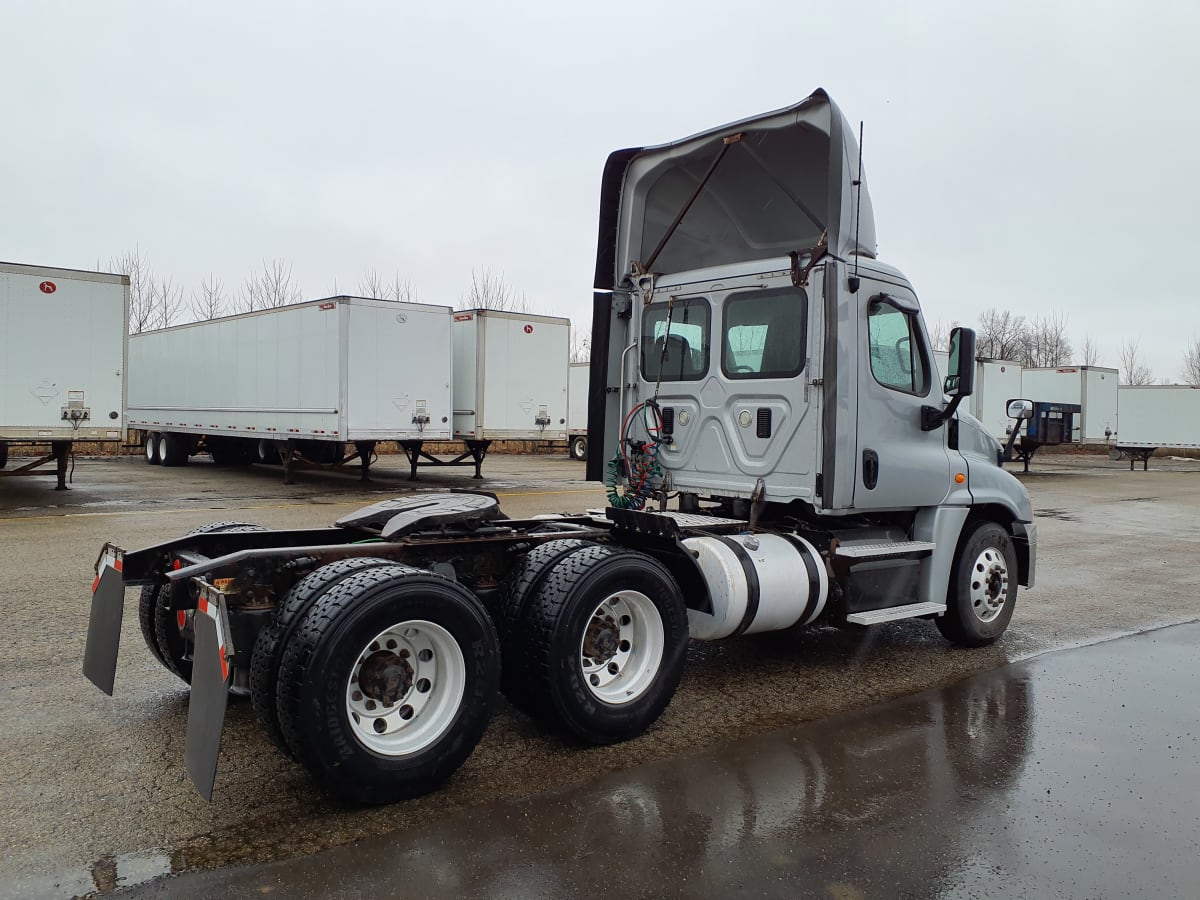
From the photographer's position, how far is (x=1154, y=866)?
3.47m

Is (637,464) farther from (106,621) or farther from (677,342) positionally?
(106,621)

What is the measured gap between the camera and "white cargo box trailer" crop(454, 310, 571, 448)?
19.1 metres

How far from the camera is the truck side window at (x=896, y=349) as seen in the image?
6.06 meters

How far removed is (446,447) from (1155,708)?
98.7 feet

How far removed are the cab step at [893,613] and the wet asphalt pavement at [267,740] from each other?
0.39 meters

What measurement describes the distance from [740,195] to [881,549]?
8.83ft

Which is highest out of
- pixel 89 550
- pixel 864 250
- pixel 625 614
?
pixel 864 250

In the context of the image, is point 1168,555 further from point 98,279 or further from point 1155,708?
point 98,279

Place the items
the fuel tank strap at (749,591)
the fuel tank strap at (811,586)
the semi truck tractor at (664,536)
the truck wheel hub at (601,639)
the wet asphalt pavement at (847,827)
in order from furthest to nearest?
the fuel tank strap at (811,586) < the fuel tank strap at (749,591) < the truck wheel hub at (601,639) < the semi truck tractor at (664,536) < the wet asphalt pavement at (847,827)

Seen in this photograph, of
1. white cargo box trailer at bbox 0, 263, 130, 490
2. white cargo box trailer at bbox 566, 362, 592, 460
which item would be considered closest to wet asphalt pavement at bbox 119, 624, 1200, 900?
white cargo box trailer at bbox 0, 263, 130, 490

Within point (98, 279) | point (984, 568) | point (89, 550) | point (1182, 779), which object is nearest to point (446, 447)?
point (98, 279)

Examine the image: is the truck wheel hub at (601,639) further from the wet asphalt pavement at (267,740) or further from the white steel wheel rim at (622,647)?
the wet asphalt pavement at (267,740)

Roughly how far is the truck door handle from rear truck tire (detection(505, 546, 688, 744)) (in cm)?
173

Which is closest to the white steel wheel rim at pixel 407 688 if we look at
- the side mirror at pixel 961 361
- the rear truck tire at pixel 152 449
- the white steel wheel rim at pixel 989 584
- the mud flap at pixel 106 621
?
the mud flap at pixel 106 621
